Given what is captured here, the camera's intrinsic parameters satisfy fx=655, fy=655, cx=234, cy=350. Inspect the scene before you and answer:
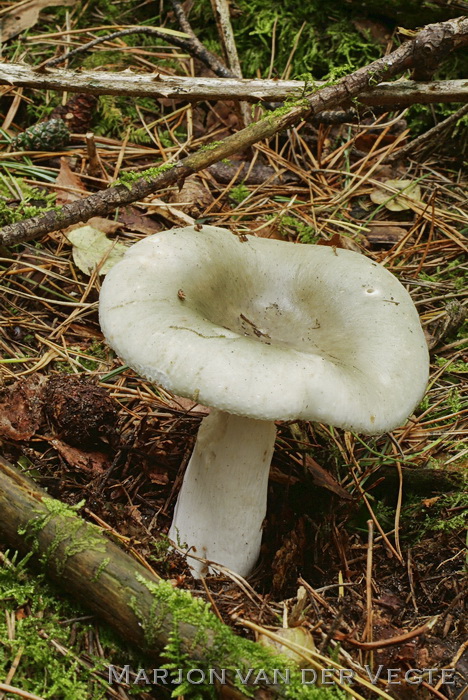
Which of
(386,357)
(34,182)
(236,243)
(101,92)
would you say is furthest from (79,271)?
(386,357)

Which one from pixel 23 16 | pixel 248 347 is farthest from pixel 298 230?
pixel 23 16

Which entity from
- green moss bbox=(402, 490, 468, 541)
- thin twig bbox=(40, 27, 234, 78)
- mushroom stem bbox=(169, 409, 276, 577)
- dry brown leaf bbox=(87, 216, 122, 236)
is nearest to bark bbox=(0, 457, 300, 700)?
mushroom stem bbox=(169, 409, 276, 577)

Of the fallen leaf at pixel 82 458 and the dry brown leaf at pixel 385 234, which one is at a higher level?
the fallen leaf at pixel 82 458

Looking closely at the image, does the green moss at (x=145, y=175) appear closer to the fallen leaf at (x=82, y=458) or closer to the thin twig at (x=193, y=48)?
the fallen leaf at (x=82, y=458)

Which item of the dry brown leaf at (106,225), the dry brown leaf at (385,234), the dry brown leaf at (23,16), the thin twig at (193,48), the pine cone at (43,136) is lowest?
the dry brown leaf at (385,234)

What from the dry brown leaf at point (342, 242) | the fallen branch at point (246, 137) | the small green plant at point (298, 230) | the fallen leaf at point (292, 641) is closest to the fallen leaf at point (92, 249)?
the fallen branch at point (246, 137)

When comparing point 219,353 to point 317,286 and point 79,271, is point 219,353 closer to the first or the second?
point 317,286

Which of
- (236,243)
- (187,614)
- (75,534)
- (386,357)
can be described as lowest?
(187,614)

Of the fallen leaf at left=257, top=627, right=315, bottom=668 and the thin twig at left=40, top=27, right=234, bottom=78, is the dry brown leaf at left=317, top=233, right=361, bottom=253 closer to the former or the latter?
the thin twig at left=40, top=27, right=234, bottom=78

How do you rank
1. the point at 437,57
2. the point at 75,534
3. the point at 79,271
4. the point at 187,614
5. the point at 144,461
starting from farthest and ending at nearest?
the point at 79,271 → the point at 437,57 → the point at 144,461 → the point at 75,534 → the point at 187,614
